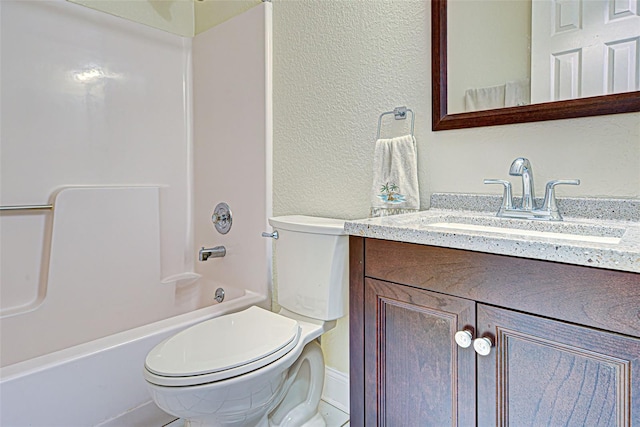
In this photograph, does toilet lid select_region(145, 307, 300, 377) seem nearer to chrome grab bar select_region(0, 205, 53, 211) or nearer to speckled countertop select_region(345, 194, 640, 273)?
speckled countertop select_region(345, 194, 640, 273)

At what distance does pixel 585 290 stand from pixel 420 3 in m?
1.10

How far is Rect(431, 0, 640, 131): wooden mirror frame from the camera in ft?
3.35

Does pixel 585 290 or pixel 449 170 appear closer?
pixel 585 290

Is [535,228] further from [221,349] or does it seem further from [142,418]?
[142,418]

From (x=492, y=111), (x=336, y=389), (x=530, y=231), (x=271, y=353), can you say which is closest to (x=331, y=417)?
(x=336, y=389)

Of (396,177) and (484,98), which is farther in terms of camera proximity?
(396,177)

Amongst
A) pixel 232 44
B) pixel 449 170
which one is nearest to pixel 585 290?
pixel 449 170

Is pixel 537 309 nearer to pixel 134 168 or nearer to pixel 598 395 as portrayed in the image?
pixel 598 395

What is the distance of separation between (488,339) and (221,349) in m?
0.75

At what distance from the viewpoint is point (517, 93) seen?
3.89 ft

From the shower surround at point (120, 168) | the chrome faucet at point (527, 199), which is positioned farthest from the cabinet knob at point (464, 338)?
the shower surround at point (120, 168)

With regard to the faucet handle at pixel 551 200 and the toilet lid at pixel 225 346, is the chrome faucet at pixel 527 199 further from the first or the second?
the toilet lid at pixel 225 346

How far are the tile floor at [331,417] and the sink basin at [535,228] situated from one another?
93 cm

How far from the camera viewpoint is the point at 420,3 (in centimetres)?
135
